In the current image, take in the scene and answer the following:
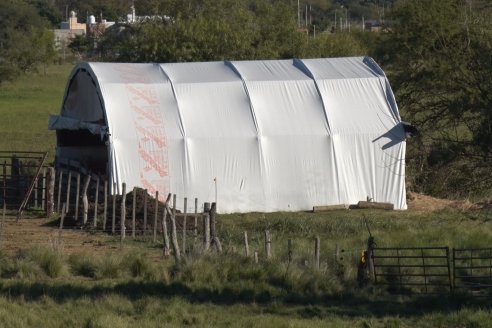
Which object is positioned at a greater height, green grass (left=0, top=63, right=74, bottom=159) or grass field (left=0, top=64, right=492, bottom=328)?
green grass (left=0, top=63, right=74, bottom=159)

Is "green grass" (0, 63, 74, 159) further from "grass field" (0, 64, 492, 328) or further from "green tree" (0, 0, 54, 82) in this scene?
"grass field" (0, 64, 492, 328)

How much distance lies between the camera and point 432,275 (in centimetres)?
1670

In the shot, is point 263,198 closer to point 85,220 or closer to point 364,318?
point 85,220

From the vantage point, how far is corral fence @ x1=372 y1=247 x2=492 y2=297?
53.9 feet

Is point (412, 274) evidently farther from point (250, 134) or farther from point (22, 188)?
point (22, 188)

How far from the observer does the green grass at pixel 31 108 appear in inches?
1660

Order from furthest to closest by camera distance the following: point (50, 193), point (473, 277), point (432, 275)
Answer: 1. point (50, 193)
2. point (432, 275)
3. point (473, 277)

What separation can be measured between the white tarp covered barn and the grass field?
4.24 meters

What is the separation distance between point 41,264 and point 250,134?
11.0m

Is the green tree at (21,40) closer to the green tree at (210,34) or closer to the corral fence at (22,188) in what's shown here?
the green tree at (210,34)

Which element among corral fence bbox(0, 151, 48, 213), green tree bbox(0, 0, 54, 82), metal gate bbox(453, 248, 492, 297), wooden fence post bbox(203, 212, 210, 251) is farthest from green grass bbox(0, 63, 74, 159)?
metal gate bbox(453, 248, 492, 297)

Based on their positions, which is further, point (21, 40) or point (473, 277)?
point (21, 40)

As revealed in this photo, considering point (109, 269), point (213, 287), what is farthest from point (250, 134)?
point (213, 287)

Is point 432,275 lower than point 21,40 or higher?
lower
